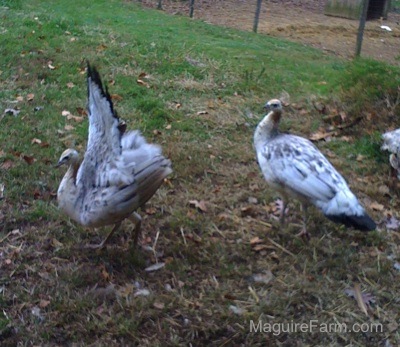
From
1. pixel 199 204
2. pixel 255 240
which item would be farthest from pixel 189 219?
pixel 255 240

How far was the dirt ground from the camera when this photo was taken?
47.2 ft

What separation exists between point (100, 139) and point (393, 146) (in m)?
2.94

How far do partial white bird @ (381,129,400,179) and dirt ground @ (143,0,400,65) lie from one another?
670 cm

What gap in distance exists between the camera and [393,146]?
19.6ft

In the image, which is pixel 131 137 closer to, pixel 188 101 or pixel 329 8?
pixel 188 101

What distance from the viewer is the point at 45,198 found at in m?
5.23

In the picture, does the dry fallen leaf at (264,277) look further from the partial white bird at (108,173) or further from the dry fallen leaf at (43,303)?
the dry fallen leaf at (43,303)

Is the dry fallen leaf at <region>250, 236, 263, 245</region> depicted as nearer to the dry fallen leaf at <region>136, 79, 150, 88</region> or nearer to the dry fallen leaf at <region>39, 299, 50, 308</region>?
Result: the dry fallen leaf at <region>39, 299, 50, 308</region>

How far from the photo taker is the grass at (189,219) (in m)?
4.01

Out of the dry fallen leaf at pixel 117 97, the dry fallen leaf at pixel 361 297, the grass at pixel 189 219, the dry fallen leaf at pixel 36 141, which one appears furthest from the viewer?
the dry fallen leaf at pixel 117 97

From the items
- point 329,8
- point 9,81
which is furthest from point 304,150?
point 329,8

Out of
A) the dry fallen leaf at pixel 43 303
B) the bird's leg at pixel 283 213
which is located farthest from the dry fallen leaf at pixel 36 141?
the bird's leg at pixel 283 213

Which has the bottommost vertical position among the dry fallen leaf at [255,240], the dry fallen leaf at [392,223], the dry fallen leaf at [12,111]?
the dry fallen leaf at [255,240]

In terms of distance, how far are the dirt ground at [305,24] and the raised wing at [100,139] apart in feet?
30.2
